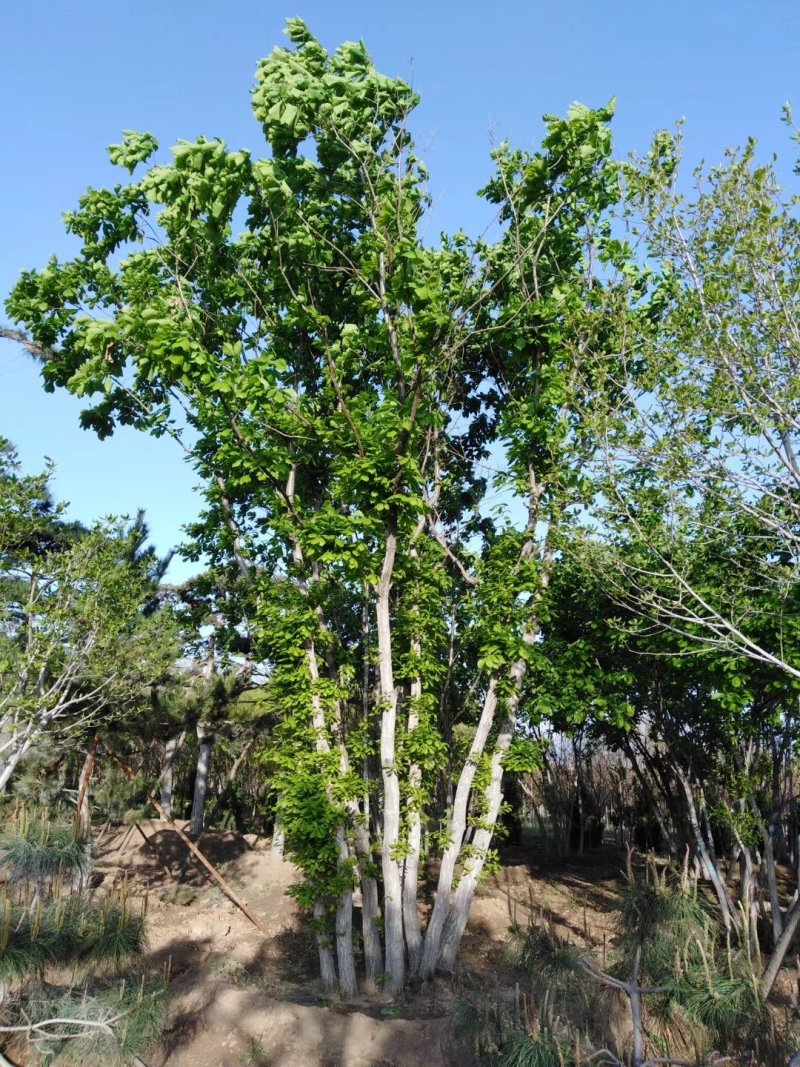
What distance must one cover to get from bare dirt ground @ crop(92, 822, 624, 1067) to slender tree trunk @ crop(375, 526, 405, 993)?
19.6 inches

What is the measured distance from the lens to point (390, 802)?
9961 mm

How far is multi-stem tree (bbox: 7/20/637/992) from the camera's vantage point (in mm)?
9438

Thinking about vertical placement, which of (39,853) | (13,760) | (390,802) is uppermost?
(13,760)

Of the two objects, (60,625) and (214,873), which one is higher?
(60,625)

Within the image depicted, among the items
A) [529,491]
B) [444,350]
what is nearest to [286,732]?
[529,491]

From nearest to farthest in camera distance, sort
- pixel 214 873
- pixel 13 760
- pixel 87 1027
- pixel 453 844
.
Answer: pixel 87 1027, pixel 453 844, pixel 13 760, pixel 214 873

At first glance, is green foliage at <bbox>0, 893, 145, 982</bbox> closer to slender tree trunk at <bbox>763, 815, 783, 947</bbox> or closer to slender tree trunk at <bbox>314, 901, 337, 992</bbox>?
slender tree trunk at <bbox>314, 901, 337, 992</bbox>

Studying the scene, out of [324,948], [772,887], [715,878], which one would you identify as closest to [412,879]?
[324,948]

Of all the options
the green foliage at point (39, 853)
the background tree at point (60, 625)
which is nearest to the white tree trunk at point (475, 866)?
the green foliage at point (39, 853)

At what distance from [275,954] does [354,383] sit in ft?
29.3

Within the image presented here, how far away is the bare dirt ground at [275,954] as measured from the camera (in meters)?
8.30

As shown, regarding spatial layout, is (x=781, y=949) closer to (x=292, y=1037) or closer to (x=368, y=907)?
(x=368, y=907)

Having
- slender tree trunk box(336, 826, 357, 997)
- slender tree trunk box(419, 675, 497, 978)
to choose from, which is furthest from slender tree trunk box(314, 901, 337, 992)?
slender tree trunk box(419, 675, 497, 978)

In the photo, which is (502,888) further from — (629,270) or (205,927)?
(629,270)
